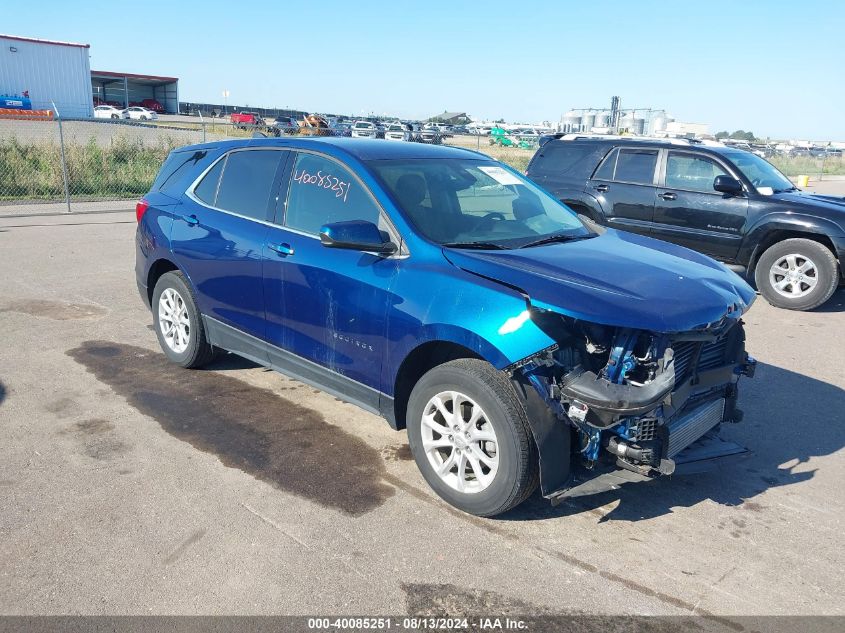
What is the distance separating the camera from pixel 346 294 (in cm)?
402

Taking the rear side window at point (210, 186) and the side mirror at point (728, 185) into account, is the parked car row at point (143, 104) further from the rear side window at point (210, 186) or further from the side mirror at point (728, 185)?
the rear side window at point (210, 186)

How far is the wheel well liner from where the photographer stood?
12.1 feet

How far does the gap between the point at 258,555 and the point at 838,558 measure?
2754mm

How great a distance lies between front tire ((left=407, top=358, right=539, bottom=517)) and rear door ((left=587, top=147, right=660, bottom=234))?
254 inches

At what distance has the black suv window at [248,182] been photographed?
4.76 metres

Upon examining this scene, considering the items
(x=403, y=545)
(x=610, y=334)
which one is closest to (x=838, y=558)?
(x=610, y=334)

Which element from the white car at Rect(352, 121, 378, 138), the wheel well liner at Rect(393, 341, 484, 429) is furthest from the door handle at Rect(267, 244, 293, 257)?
the white car at Rect(352, 121, 378, 138)

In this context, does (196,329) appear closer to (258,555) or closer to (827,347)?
(258,555)

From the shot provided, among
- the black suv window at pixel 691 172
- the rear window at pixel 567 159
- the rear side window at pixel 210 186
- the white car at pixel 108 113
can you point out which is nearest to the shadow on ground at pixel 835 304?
the black suv window at pixel 691 172

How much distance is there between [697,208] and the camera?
28.9 ft

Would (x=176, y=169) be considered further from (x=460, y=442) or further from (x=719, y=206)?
(x=719, y=206)

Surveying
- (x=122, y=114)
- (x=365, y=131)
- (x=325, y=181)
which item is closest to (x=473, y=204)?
(x=325, y=181)

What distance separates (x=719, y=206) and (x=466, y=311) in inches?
252

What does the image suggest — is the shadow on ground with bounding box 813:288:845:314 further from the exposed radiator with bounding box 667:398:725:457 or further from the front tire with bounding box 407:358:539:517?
the front tire with bounding box 407:358:539:517
